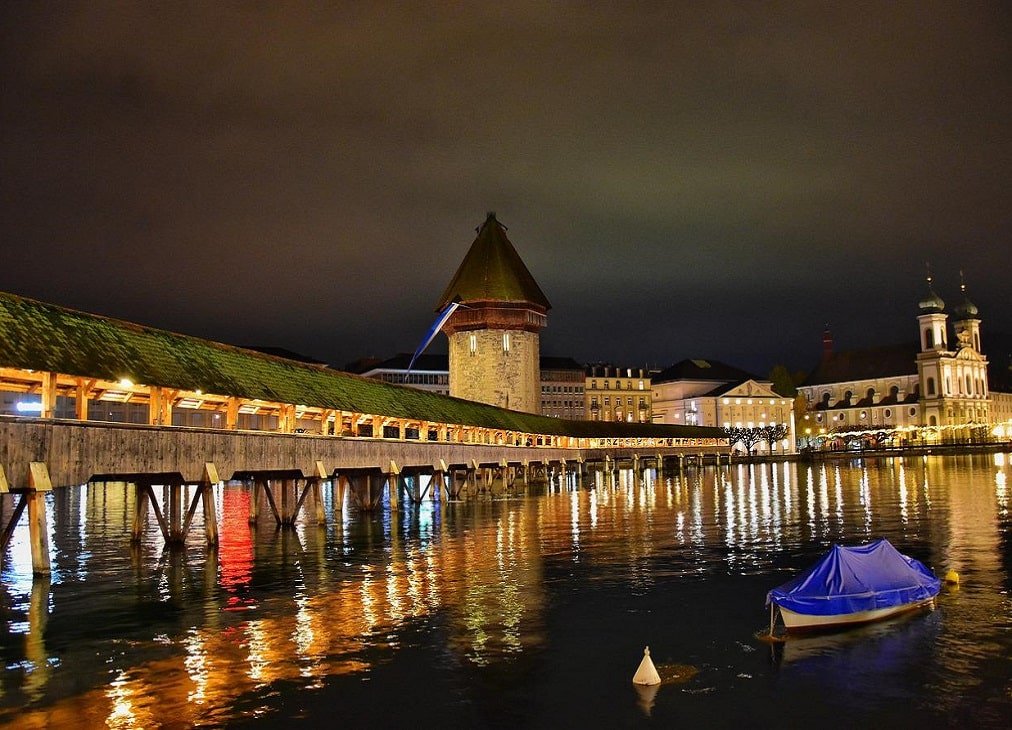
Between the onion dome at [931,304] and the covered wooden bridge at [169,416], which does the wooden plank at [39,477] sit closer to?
the covered wooden bridge at [169,416]

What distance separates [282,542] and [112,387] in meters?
9.36

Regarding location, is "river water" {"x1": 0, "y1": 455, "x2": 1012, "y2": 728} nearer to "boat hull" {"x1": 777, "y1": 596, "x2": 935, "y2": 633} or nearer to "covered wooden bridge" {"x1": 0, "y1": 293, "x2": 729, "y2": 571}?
"boat hull" {"x1": 777, "y1": 596, "x2": 935, "y2": 633}

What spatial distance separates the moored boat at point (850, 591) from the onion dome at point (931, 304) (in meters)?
171

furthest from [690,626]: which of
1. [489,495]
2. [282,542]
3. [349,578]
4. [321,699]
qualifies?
[489,495]

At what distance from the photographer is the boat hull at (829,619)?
15844 mm

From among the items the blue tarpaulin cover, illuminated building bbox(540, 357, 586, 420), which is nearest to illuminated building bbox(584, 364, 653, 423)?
illuminated building bbox(540, 357, 586, 420)

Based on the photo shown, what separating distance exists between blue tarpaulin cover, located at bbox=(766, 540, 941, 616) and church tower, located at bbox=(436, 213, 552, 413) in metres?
72.2

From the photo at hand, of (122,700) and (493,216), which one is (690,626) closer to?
(122,700)

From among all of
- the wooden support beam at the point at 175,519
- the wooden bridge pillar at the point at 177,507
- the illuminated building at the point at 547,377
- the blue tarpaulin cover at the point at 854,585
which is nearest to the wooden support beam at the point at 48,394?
the wooden bridge pillar at the point at 177,507

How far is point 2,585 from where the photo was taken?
22156mm

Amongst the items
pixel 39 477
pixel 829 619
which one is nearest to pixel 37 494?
pixel 39 477

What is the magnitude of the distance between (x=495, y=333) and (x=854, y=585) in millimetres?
76999

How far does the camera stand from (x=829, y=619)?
1608cm

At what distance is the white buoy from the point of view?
13.4 metres
